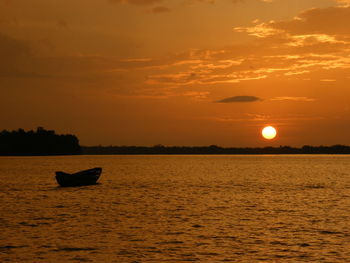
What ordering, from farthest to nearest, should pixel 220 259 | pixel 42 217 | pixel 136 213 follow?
pixel 136 213 → pixel 42 217 → pixel 220 259

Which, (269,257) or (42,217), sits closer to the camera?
(269,257)

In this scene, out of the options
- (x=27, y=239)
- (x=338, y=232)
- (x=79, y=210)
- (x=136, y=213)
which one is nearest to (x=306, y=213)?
(x=338, y=232)

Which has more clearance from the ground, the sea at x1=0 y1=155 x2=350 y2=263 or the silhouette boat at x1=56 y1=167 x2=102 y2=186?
the silhouette boat at x1=56 y1=167 x2=102 y2=186

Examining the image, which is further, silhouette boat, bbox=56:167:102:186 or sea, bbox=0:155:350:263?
silhouette boat, bbox=56:167:102:186

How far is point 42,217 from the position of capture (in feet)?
159

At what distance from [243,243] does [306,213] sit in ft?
65.6

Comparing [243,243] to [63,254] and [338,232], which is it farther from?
[63,254]

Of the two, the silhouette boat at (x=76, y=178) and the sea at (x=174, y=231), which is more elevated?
the silhouette boat at (x=76, y=178)

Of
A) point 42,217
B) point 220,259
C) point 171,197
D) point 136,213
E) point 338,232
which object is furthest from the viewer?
point 171,197

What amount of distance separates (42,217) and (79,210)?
22.6 ft

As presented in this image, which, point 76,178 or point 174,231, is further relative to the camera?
point 76,178

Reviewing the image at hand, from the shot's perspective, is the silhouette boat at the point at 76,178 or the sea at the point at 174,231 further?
the silhouette boat at the point at 76,178

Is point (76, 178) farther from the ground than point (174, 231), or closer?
farther from the ground

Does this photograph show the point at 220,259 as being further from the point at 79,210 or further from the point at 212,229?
the point at 79,210
